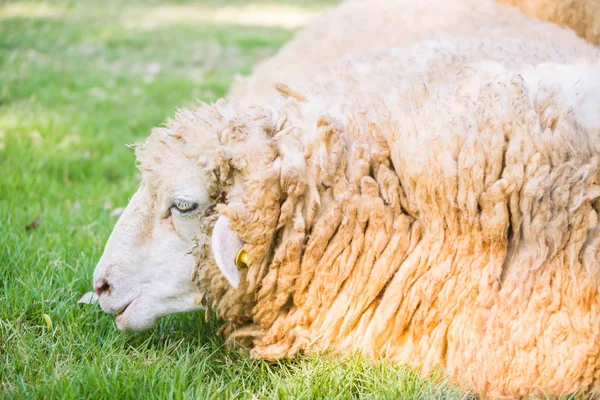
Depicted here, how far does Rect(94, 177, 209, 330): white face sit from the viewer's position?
2.30m

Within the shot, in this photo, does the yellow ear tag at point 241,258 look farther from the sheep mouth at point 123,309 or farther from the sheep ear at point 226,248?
the sheep mouth at point 123,309

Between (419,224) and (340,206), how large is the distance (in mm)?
276

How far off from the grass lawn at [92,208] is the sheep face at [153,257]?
5.5 inches

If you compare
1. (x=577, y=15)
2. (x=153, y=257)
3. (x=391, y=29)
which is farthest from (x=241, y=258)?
(x=577, y=15)

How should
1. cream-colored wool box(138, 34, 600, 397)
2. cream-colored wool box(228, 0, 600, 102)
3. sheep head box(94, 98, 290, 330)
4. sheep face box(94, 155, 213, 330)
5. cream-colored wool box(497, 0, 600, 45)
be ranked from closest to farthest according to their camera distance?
cream-colored wool box(138, 34, 600, 397), sheep head box(94, 98, 290, 330), sheep face box(94, 155, 213, 330), cream-colored wool box(228, 0, 600, 102), cream-colored wool box(497, 0, 600, 45)

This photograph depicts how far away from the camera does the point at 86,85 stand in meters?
6.02

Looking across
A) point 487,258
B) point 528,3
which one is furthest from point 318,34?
point 487,258

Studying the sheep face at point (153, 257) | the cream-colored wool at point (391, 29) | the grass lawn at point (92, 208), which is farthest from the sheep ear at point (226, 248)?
the cream-colored wool at point (391, 29)

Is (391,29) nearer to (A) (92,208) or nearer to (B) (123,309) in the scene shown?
(A) (92,208)

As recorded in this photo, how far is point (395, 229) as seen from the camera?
2.17 metres

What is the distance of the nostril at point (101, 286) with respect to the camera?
2371 millimetres

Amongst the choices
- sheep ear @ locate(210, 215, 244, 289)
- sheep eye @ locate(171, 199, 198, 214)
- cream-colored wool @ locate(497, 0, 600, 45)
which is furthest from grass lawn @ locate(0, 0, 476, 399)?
cream-colored wool @ locate(497, 0, 600, 45)

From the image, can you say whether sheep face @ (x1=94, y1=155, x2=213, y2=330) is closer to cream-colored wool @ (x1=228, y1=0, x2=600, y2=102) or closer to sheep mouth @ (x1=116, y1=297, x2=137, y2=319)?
sheep mouth @ (x1=116, y1=297, x2=137, y2=319)

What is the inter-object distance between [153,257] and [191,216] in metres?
0.21
